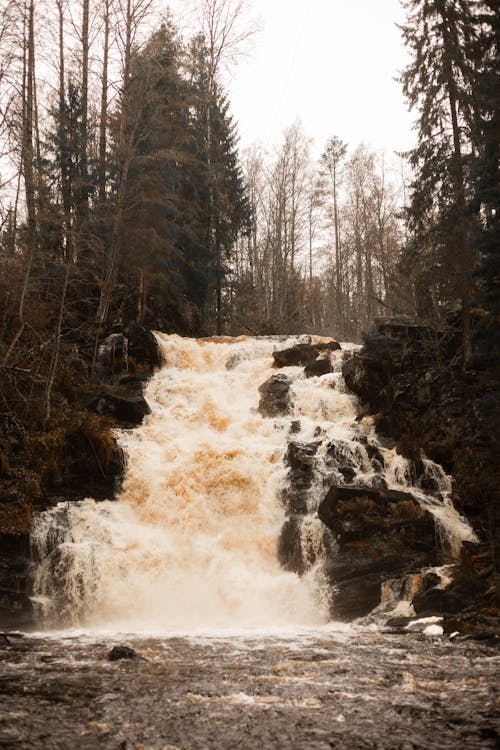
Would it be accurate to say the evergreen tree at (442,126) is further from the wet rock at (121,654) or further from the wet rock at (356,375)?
the wet rock at (121,654)

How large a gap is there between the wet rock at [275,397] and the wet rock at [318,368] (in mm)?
937

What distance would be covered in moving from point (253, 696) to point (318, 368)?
1436 centimetres

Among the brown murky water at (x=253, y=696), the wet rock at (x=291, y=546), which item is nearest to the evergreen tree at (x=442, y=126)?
the wet rock at (x=291, y=546)

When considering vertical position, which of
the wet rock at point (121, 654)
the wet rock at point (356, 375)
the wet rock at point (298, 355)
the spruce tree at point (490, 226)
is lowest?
the wet rock at point (121, 654)

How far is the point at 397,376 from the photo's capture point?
17828 mm

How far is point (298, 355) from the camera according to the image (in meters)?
21.0

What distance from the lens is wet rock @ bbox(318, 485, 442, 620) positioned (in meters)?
11.6

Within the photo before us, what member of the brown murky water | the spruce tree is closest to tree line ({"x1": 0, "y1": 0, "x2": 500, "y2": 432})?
the spruce tree

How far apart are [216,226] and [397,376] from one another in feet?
46.2

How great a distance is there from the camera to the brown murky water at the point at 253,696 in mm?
4793

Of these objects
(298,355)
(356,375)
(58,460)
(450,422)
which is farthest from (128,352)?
(450,422)

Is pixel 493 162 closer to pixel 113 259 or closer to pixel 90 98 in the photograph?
pixel 113 259

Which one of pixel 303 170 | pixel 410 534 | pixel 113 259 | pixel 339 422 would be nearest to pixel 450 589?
pixel 410 534

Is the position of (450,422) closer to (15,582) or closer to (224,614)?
(224,614)
